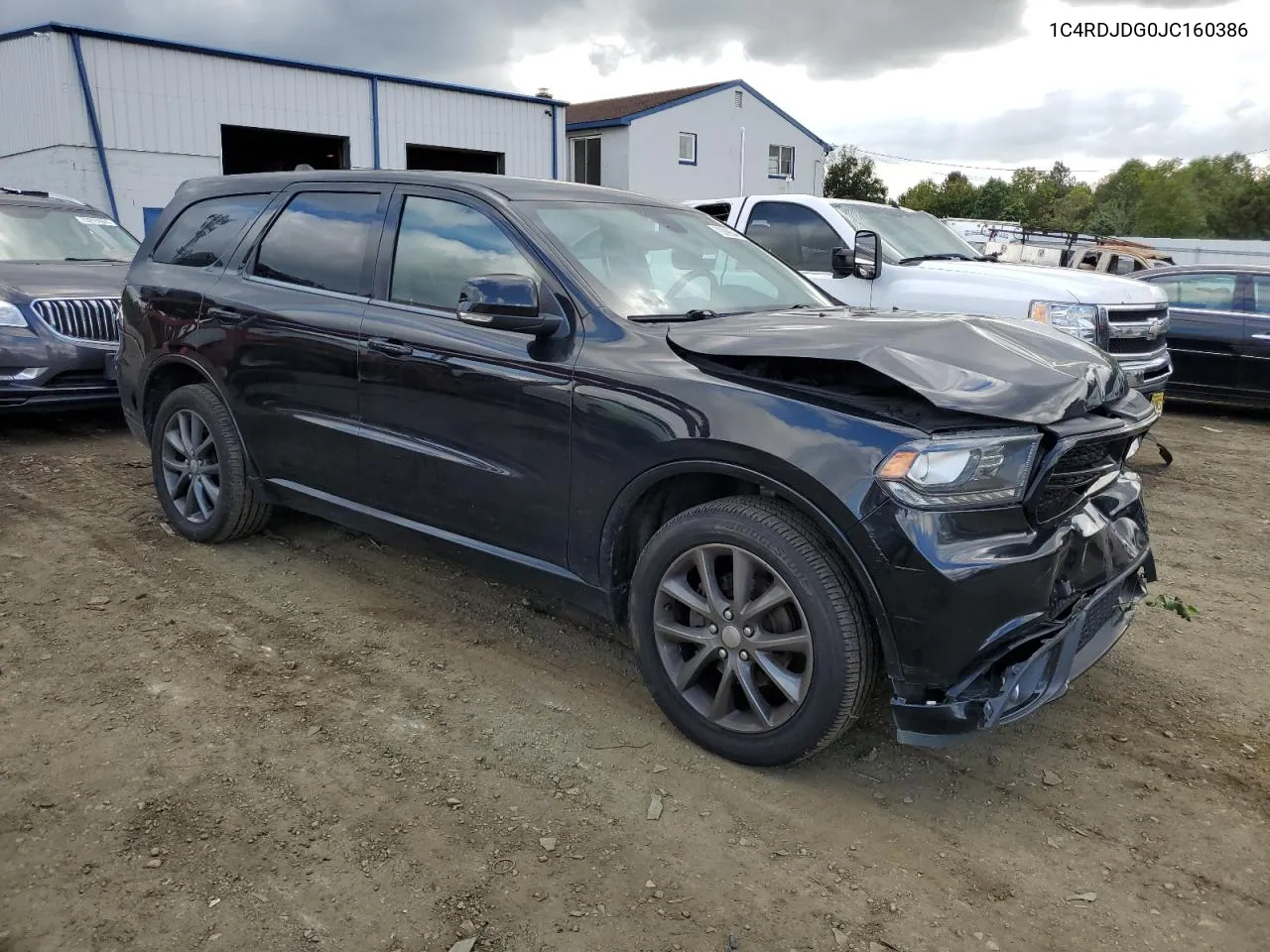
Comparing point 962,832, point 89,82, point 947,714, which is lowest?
point 962,832

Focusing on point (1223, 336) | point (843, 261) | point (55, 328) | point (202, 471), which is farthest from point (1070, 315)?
point (55, 328)

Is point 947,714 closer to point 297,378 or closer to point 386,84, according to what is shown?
point 297,378

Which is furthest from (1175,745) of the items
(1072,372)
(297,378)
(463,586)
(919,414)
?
(297,378)

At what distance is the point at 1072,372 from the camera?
3016 mm

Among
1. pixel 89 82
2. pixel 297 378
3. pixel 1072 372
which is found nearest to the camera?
pixel 1072 372

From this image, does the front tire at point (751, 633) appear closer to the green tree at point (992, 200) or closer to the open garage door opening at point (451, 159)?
the open garage door opening at point (451, 159)

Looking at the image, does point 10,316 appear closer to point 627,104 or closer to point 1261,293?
point 1261,293

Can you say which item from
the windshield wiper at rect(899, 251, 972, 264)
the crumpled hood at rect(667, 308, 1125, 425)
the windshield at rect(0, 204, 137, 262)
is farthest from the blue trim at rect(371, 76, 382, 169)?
the crumpled hood at rect(667, 308, 1125, 425)

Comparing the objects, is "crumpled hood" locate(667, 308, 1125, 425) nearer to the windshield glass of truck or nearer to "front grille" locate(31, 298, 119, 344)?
the windshield glass of truck

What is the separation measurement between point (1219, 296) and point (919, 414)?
8622mm

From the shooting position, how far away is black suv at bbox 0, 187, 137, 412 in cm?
695

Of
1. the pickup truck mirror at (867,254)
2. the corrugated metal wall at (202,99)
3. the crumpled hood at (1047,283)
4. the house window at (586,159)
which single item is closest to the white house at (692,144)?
the house window at (586,159)

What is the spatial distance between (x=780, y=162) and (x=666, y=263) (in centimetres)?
3390

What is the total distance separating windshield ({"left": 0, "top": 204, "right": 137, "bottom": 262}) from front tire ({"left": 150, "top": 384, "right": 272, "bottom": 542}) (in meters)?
3.81
